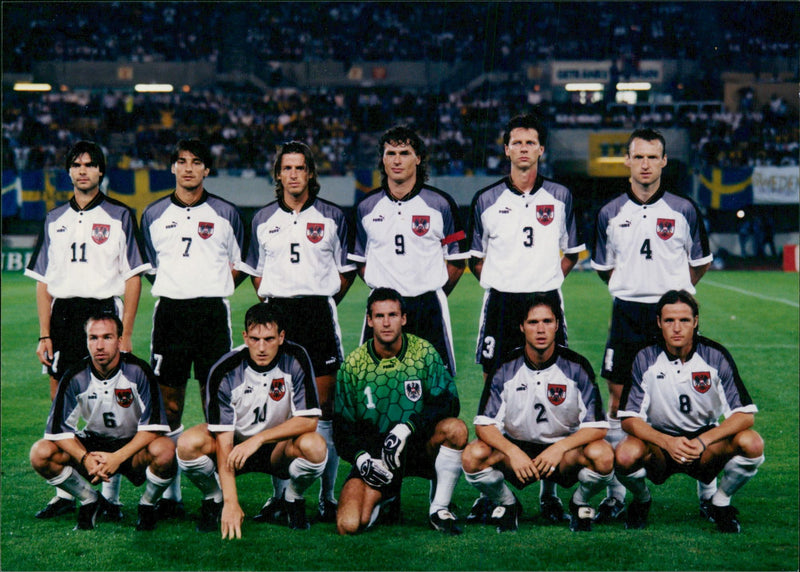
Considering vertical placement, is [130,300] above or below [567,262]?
below

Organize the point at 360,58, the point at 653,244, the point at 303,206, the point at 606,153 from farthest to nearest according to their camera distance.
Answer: the point at 360,58 → the point at 606,153 → the point at 303,206 → the point at 653,244

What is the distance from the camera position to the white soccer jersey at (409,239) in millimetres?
5359

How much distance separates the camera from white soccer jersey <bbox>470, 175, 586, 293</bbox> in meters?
5.32

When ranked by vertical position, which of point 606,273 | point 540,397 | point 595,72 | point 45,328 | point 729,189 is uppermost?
point 595,72

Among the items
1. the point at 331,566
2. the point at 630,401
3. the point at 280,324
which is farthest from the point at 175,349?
the point at 630,401

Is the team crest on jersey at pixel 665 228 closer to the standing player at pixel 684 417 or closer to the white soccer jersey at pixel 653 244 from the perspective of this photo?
the white soccer jersey at pixel 653 244

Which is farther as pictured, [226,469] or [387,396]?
[387,396]

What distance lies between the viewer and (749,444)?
468 cm

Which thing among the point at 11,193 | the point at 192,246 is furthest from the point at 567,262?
the point at 11,193

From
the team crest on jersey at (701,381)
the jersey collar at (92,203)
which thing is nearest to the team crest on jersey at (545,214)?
the team crest on jersey at (701,381)

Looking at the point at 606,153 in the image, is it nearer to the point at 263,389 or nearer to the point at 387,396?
the point at 387,396

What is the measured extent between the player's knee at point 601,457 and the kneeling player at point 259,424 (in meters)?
1.31

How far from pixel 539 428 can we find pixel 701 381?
2.80 feet

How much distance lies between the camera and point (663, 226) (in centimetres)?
530
